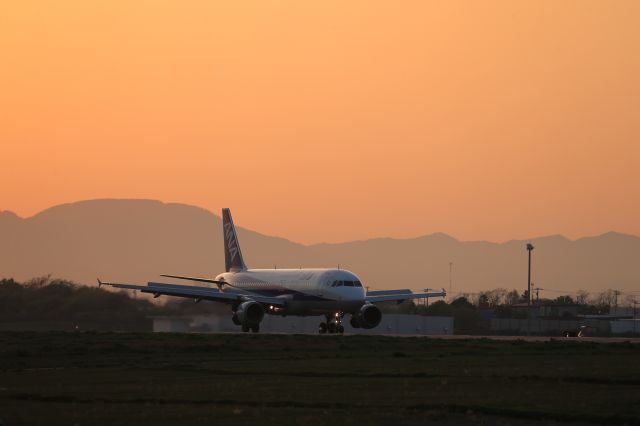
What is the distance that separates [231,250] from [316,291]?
19.3 meters

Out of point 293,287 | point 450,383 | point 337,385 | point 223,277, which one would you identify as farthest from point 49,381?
point 223,277

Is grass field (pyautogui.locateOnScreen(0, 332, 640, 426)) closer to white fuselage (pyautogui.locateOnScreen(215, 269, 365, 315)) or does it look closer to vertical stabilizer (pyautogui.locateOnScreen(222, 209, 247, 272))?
white fuselage (pyautogui.locateOnScreen(215, 269, 365, 315))

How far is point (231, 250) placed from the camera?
317 feet

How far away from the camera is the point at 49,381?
36188mm

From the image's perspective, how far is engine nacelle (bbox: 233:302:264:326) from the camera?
80.8m

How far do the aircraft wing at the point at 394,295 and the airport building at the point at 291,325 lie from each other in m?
3.68

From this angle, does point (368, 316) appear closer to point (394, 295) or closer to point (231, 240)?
point (394, 295)

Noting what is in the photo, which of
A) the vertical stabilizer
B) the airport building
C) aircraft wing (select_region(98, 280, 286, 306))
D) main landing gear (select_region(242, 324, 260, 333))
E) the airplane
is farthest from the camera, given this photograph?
the vertical stabilizer

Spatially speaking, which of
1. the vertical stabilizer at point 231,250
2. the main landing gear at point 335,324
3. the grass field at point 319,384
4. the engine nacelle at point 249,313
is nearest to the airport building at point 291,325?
the vertical stabilizer at point 231,250

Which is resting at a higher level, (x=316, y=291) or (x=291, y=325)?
(x=316, y=291)

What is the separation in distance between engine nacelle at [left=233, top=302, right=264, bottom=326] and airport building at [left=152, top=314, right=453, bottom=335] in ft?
21.1

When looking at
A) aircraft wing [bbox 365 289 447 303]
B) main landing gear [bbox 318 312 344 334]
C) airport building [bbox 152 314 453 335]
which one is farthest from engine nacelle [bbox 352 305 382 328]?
airport building [bbox 152 314 453 335]

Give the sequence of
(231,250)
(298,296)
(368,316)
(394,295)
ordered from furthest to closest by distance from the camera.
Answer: (231,250) < (394,295) < (368,316) < (298,296)

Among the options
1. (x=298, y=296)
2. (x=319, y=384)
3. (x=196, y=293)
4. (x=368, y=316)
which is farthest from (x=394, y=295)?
(x=319, y=384)
